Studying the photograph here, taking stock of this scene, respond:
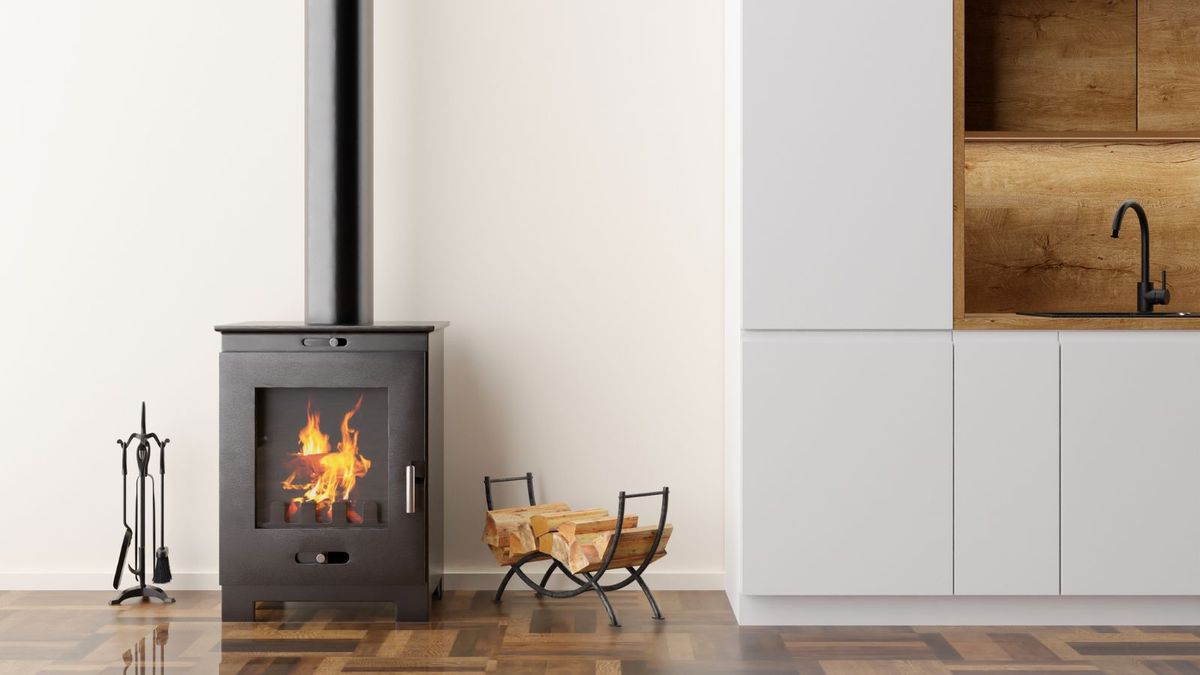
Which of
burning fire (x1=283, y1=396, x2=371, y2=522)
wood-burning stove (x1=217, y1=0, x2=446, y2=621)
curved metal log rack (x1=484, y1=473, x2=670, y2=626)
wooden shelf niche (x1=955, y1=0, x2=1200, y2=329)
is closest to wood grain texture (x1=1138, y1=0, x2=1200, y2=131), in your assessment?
wooden shelf niche (x1=955, y1=0, x2=1200, y2=329)

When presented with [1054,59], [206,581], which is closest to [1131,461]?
[1054,59]

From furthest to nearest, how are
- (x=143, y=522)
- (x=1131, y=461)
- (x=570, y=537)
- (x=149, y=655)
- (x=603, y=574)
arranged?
(x=143, y=522) < (x=603, y=574) < (x=570, y=537) < (x=1131, y=461) < (x=149, y=655)

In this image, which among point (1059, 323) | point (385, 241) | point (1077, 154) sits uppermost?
point (1077, 154)

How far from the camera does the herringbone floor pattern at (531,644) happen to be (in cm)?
292

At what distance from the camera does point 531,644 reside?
3129 mm

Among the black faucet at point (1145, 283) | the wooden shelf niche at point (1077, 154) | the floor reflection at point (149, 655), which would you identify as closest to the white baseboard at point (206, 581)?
the floor reflection at point (149, 655)

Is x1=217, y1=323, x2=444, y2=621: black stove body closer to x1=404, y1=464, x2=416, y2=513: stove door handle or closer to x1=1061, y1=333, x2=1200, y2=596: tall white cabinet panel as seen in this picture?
x1=404, y1=464, x2=416, y2=513: stove door handle

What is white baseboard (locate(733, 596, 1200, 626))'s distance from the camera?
10.8ft

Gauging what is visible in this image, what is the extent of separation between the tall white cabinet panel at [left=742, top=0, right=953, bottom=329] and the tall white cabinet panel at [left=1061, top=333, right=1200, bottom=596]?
478 millimetres

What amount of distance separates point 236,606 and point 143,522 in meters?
0.54

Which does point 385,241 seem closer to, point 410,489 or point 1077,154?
point 410,489

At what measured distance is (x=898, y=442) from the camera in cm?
324

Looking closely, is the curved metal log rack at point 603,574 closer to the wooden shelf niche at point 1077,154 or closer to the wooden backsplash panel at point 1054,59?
the wooden shelf niche at point 1077,154

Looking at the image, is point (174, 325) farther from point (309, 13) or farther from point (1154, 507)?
point (1154, 507)
